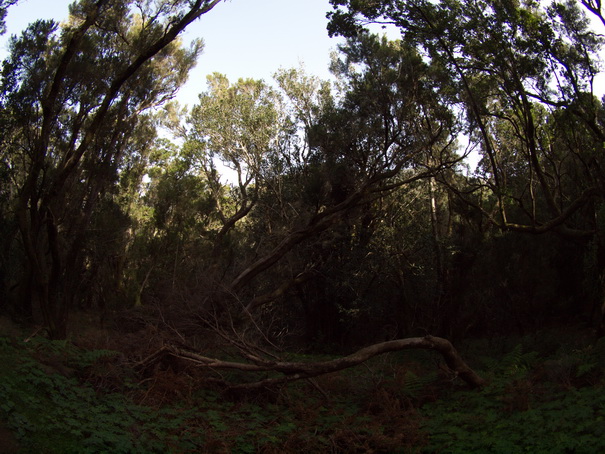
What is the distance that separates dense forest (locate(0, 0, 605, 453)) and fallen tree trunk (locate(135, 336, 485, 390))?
4 centimetres

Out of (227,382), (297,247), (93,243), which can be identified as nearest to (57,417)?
(227,382)

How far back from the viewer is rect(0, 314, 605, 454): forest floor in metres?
6.28

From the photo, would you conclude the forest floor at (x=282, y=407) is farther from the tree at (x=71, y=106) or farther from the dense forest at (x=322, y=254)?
the tree at (x=71, y=106)

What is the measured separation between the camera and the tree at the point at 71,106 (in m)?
10.7

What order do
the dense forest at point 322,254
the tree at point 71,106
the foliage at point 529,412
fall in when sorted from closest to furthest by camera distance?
the foliage at point 529,412
the dense forest at point 322,254
the tree at point 71,106

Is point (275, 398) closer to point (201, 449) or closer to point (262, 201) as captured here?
point (201, 449)

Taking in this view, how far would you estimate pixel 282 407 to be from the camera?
Result: 29.5ft

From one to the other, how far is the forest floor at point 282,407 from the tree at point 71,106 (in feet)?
6.51

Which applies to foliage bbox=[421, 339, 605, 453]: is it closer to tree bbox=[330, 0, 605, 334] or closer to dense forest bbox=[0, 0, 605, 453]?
dense forest bbox=[0, 0, 605, 453]

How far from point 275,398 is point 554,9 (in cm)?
999

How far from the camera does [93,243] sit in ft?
51.8

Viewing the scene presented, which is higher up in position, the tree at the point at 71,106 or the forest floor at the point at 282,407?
the tree at the point at 71,106

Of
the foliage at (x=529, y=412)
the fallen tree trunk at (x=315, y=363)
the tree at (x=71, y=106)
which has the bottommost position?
the foliage at (x=529, y=412)

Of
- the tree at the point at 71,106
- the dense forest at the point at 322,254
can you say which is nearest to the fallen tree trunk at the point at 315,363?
the dense forest at the point at 322,254
